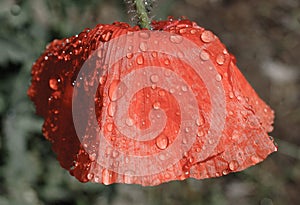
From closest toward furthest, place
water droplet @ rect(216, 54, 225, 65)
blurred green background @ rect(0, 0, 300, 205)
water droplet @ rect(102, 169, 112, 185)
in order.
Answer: water droplet @ rect(102, 169, 112, 185) < water droplet @ rect(216, 54, 225, 65) < blurred green background @ rect(0, 0, 300, 205)

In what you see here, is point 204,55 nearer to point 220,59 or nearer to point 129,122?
point 220,59

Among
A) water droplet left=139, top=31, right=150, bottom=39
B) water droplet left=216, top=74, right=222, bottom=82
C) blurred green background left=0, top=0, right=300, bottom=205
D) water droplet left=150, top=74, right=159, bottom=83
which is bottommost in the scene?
blurred green background left=0, top=0, right=300, bottom=205

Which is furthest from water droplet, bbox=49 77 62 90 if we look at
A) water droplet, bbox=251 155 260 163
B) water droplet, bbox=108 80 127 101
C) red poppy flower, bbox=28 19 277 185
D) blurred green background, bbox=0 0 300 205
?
blurred green background, bbox=0 0 300 205

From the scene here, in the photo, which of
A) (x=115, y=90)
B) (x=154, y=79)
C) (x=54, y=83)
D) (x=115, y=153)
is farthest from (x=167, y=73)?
(x=54, y=83)

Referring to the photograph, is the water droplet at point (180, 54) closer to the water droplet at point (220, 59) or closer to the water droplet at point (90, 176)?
the water droplet at point (220, 59)

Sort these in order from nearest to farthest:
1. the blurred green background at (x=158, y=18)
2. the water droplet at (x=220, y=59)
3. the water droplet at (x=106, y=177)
Result: 1. the water droplet at (x=106, y=177)
2. the water droplet at (x=220, y=59)
3. the blurred green background at (x=158, y=18)

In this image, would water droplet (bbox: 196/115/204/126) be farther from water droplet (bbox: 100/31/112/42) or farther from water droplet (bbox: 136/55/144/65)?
water droplet (bbox: 100/31/112/42)

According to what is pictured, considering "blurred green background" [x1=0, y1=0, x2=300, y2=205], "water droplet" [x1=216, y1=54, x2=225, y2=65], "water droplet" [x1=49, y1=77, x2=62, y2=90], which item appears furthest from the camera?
"blurred green background" [x1=0, y1=0, x2=300, y2=205]

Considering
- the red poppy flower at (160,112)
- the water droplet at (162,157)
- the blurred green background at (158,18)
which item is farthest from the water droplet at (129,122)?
the blurred green background at (158,18)
